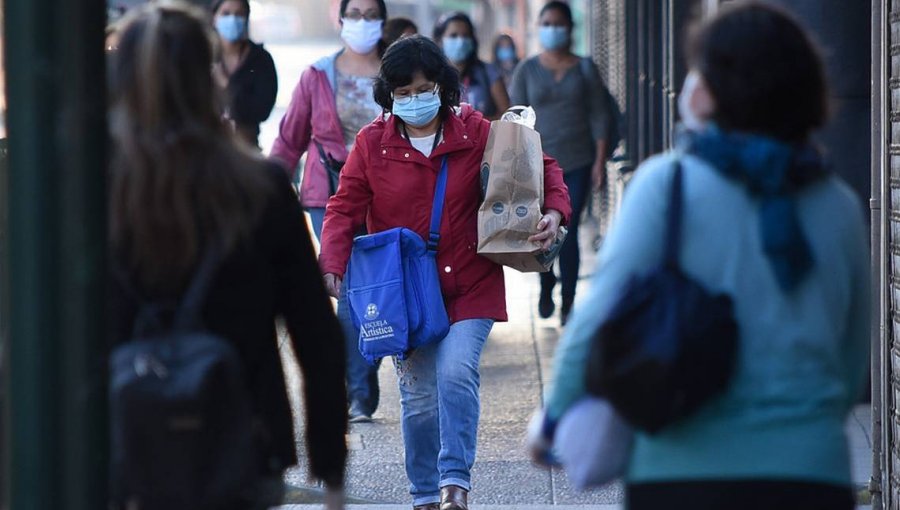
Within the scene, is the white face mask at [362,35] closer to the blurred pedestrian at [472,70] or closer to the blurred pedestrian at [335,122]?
the blurred pedestrian at [335,122]

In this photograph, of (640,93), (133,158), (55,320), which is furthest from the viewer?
(640,93)

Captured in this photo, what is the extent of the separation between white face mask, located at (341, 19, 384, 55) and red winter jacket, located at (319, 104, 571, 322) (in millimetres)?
2109

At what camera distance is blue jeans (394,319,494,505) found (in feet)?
17.6

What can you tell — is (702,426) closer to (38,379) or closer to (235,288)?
(235,288)

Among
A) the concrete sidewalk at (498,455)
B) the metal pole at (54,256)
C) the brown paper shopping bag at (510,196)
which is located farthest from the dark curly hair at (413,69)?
the metal pole at (54,256)

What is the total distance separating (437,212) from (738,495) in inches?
108

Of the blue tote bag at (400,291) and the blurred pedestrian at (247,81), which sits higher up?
the blurred pedestrian at (247,81)

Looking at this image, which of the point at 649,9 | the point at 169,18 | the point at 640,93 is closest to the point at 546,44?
the point at 649,9

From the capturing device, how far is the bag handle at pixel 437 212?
538 centimetres

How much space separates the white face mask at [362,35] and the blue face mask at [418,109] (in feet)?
7.13

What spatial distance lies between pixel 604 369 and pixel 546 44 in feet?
26.3

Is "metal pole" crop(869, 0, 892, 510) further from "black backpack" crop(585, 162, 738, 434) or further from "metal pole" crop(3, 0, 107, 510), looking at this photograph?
"metal pole" crop(3, 0, 107, 510)

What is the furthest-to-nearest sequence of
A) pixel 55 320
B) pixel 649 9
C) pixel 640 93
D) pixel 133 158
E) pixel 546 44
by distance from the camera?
pixel 640 93 → pixel 649 9 → pixel 546 44 → pixel 133 158 → pixel 55 320

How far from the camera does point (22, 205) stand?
2.68 metres
